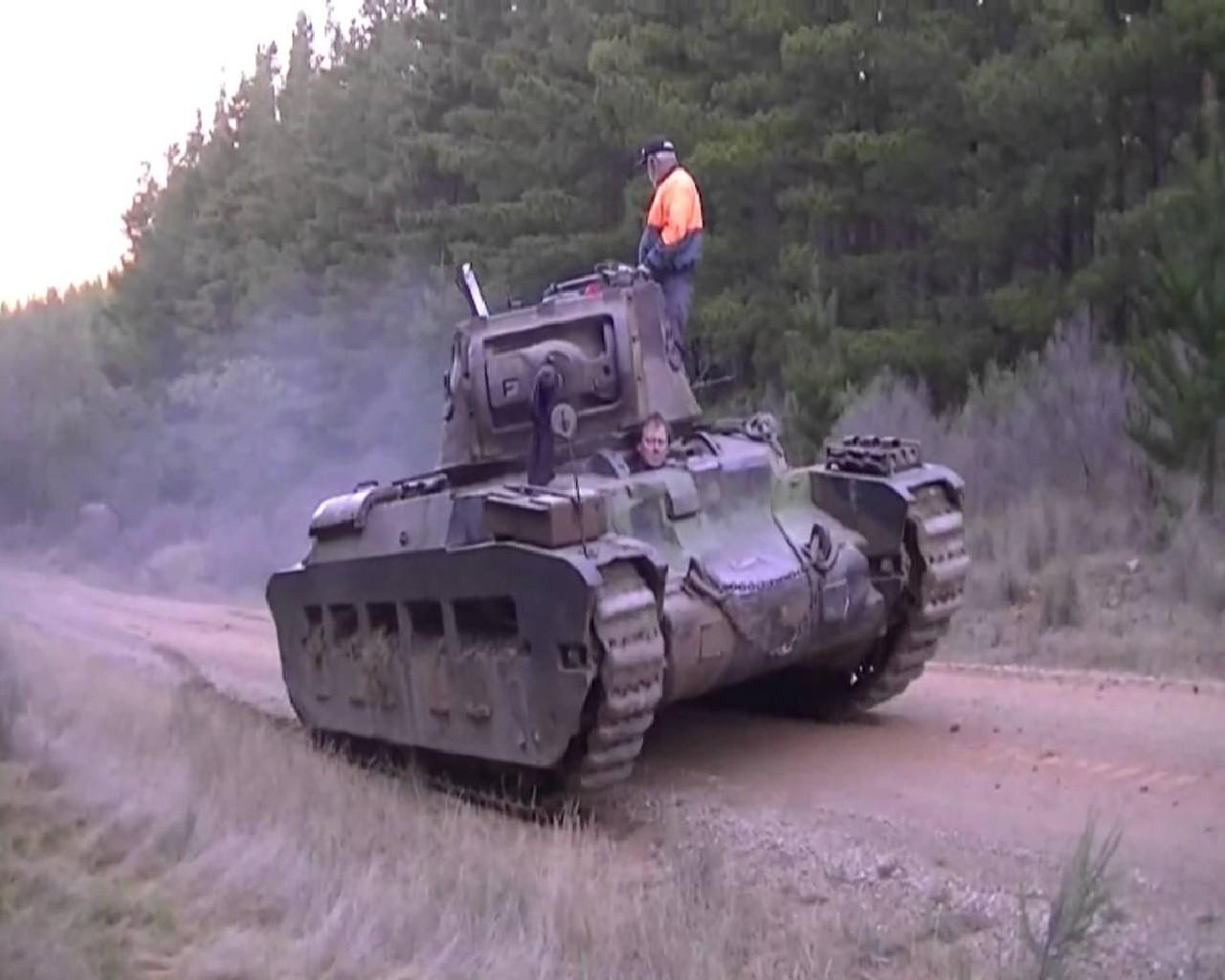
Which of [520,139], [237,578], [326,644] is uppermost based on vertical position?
[520,139]

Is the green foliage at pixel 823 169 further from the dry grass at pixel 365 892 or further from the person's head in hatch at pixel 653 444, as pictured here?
the dry grass at pixel 365 892

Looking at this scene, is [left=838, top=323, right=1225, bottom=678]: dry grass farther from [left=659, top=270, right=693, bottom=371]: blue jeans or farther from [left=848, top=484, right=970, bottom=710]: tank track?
[left=659, top=270, right=693, bottom=371]: blue jeans

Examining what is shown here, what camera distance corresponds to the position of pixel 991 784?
9336 millimetres

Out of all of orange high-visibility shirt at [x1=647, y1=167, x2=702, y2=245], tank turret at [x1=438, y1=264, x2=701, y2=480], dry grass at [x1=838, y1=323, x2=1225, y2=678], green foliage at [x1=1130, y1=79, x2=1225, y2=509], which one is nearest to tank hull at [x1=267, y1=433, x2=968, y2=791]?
tank turret at [x1=438, y1=264, x2=701, y2=480]

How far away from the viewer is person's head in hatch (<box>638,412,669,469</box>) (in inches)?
415

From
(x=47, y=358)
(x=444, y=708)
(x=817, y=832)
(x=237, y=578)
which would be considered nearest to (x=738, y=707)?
(x=444, y=708)

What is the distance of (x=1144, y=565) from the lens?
15.5 metres

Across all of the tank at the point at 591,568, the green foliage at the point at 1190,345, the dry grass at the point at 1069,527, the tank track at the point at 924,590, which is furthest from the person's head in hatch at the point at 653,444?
the green foliage at the point at 1190,345

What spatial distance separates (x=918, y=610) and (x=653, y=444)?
1.70 metres

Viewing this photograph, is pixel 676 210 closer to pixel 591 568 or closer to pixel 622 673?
pixel 591 568

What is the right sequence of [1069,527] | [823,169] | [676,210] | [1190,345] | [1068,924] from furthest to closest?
1. [823,169]
2. [1069,527]
3. [1190,345]
4. [676,210]
5. [1068,924]

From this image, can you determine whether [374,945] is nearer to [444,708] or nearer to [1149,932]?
[1149,932]

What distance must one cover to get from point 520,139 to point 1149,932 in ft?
78.0

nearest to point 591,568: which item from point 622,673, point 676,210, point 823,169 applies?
point 622,673
